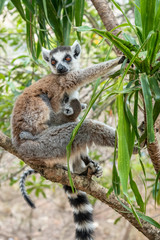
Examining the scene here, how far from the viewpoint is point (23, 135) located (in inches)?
98.3

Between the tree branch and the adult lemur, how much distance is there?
120mm

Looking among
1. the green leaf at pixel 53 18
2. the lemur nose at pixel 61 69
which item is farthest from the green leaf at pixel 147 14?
the lemur nose at pixel 61 69

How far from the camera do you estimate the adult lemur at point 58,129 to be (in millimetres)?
2393

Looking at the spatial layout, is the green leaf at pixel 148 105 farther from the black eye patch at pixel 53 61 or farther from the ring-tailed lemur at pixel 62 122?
the black eye patch at pixel 53 61

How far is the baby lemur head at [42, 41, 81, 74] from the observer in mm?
3202

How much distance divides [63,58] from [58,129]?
1.14 m

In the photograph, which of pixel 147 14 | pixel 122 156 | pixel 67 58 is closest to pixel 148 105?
pixel 122 156

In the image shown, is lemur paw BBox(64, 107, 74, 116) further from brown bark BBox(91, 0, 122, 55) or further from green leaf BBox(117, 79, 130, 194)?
green leaf BBox(117, 79, 130, 194)

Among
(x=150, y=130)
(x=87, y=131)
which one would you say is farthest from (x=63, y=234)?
(x=150, y=130)

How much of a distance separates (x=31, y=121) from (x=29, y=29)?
2.98 ft

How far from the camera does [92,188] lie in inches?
88.1

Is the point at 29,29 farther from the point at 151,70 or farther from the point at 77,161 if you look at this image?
the point at 151,70

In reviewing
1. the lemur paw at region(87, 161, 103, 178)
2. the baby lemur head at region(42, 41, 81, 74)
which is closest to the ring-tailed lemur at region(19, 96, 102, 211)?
the lemur paw at region(87, 161, 103, 178)

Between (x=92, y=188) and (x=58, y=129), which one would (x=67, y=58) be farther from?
(x=92, y=188)
